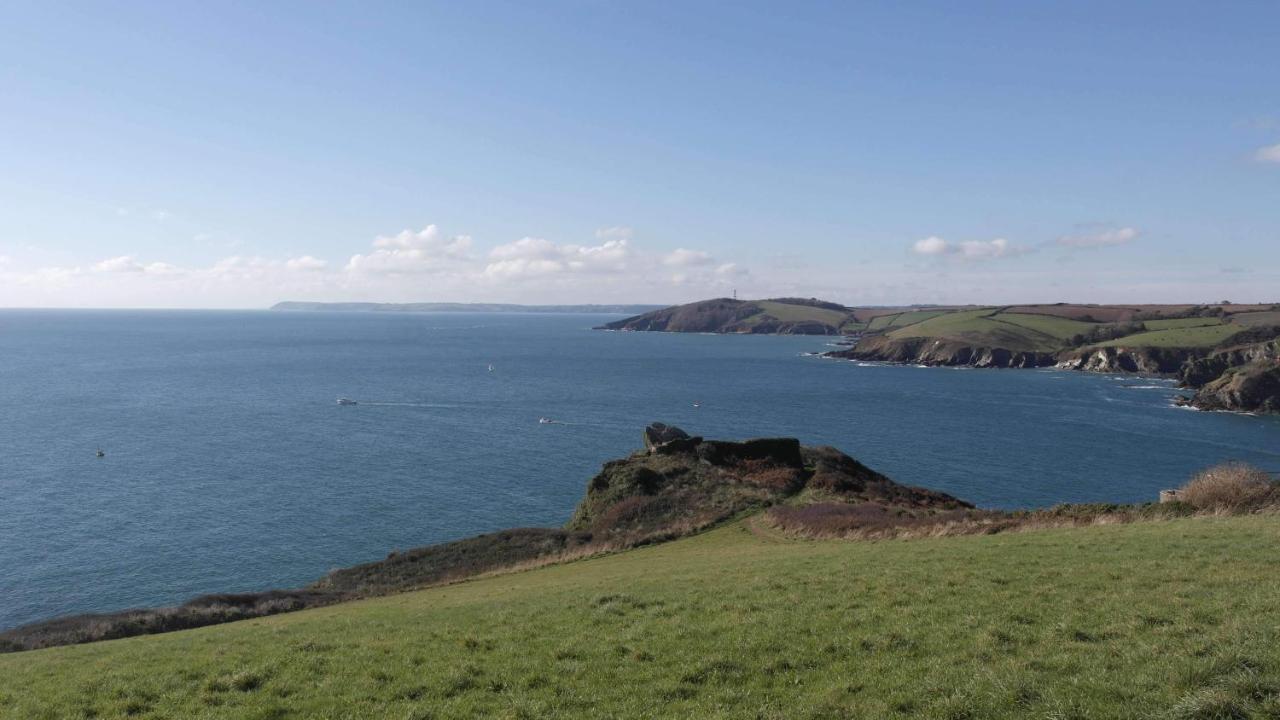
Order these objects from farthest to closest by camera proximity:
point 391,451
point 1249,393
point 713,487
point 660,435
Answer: point 1249,393 → point 391,451 → point 660,435 → point 713,487

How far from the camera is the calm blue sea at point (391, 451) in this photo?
58.7m

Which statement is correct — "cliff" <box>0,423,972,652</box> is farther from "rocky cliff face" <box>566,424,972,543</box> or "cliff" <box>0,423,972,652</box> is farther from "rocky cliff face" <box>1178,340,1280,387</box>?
"rocky cliff face" <box>1178,340,1280,387</box>

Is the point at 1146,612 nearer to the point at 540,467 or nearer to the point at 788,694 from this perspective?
the point at 788,694

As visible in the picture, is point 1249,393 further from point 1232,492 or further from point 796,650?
point 796,650

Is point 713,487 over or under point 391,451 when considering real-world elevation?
over

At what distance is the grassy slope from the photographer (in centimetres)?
1255

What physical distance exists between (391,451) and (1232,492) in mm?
86481

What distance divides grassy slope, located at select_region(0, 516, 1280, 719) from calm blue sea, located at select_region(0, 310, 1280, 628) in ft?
124

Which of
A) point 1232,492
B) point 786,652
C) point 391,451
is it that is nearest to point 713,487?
point 1232,492

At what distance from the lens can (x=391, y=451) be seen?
315ft

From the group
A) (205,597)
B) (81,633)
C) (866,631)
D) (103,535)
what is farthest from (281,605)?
(103,535)

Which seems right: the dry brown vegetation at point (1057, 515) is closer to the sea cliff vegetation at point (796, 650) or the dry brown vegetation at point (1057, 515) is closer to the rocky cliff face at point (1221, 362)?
the sea cliff vegetation at point (796, 650)

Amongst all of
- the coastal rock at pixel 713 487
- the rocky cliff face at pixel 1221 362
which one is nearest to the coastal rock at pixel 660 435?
the coastal rock at pixel 713 487

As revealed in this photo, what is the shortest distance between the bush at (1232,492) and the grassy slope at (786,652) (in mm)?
11920
